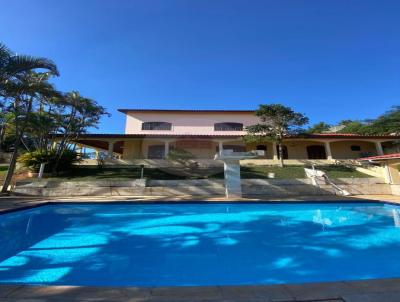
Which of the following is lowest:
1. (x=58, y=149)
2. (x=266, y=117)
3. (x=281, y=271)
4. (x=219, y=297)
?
(x=281, y=271)

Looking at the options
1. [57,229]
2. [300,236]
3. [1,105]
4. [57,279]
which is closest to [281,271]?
[300,236]

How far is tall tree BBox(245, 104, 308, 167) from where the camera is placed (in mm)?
20047

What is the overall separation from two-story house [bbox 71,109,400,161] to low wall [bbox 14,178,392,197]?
24.9ft

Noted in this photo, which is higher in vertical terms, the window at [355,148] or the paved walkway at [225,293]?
the window at [355,148]

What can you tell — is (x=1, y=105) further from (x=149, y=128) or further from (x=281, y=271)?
(x=281, y=271)

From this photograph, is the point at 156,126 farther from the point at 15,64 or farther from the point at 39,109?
the point at 15,64

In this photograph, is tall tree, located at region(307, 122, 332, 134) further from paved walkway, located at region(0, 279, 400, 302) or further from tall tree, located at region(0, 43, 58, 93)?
paved walkway, located at region(0, 279, 400, 302)

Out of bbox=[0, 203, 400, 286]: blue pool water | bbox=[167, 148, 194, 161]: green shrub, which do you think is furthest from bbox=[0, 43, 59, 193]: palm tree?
bbox=[167, 148, 194, 161]: green shrub

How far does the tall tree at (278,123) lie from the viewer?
20.0m

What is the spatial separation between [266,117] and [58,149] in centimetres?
1793

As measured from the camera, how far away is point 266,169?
64.6 feet

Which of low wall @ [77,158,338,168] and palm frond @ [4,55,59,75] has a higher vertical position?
palm frond @ [4,55,59,75]

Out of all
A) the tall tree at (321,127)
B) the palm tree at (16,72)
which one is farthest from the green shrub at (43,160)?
the tall tree at (321,127)

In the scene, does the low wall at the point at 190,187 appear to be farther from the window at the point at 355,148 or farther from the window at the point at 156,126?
the window at the point at 156,126
